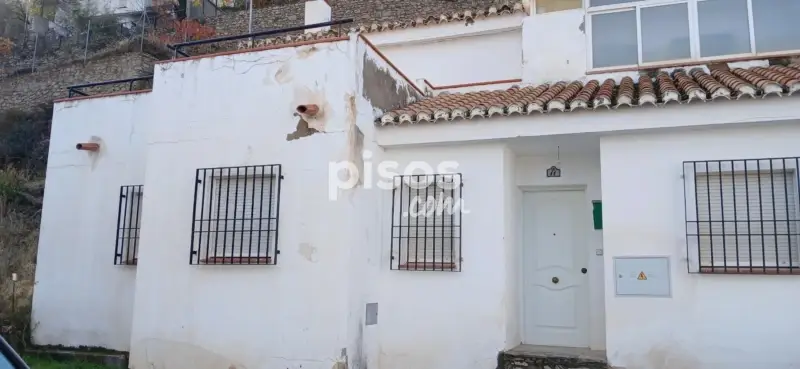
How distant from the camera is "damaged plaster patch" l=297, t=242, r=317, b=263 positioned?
7395 mm

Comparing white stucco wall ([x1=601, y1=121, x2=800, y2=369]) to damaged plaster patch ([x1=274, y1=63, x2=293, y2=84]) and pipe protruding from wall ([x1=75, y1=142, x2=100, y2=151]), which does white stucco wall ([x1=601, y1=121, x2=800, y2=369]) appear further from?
pipe protruding from wall ([x1=75, y1=142, x2=100, y2=151])

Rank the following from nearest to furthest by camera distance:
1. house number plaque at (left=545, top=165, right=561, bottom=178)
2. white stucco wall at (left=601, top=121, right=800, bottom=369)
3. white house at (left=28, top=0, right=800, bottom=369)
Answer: white stucco wall at (left=601, top=121, right=800, bottom=369) < white house at (left=28, top=0, right=800, bottom=369) < house number plaque at (left=545, top=165, right=561, bottom=178)

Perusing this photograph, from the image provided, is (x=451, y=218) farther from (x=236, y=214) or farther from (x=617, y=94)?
(x=236, y=214)

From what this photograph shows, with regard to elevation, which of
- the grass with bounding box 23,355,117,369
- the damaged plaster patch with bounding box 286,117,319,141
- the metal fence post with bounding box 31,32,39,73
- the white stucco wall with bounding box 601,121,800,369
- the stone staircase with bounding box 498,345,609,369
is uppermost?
the metal fence post with bounding box 31,32,39,73

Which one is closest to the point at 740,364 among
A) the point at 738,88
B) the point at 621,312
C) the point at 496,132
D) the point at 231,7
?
the point at 621,312

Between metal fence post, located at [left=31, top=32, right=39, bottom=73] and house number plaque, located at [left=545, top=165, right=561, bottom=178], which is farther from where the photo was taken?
metal fence post, located at [left=31, top=32, right=39, bottom=73]

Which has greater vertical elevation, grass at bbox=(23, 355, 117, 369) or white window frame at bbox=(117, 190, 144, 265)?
white window frame at bbox=(117, 190, 144, 265)

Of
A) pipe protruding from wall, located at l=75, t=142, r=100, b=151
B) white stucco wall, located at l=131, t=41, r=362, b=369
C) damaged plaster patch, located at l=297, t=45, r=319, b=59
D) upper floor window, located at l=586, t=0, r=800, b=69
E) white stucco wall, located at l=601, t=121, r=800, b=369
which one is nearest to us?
white stucco wall, located at l=601, t=121, r=800, b=369

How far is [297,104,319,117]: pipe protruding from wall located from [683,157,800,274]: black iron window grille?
449 cm

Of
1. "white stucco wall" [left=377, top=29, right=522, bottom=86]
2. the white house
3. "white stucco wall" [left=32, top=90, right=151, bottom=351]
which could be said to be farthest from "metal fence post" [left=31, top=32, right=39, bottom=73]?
"white stucco wall" [left=377, top=29, right=522, bottom=86]

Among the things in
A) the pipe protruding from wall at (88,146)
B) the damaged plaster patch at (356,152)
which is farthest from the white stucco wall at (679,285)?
the pipe protruding from wall at (88,146)

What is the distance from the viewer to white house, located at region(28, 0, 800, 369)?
6.81 m

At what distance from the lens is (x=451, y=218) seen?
8000 millimetres

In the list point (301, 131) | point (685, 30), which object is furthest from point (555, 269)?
point (685, 30)
